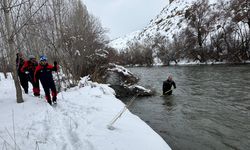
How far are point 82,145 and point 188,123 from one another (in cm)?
533

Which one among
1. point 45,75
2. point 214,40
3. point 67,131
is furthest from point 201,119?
point 214,40

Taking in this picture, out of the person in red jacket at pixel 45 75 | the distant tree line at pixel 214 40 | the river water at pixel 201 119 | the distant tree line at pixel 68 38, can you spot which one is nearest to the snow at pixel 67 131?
the person in red jacket at pixel 45 75

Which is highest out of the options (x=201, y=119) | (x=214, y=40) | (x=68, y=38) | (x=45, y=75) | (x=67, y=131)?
(x=214, y=40)

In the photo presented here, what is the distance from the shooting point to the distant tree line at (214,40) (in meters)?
38.2

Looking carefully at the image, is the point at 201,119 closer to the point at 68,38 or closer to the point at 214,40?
the point at 68,38

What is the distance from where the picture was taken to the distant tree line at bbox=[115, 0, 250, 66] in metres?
38.2

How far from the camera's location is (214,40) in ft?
143

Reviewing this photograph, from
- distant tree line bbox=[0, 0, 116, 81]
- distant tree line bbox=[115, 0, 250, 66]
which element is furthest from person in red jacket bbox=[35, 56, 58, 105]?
distant tree line bbox=[115, 0, 250, 66]

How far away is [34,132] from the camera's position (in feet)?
14.0

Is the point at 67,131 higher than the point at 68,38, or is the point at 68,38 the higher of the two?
the point at 68,38

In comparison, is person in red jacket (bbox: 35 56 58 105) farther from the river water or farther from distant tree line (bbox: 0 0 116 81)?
distant tree line (bbox: 0 0 116 81)

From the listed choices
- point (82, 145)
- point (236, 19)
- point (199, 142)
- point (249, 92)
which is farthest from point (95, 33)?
point (236, 19)

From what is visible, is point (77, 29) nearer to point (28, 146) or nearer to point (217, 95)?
point (217, 95)

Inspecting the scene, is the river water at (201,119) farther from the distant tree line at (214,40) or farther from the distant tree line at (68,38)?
the distant tree line at (214,40)
